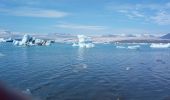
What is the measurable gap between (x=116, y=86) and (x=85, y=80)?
16.1 ft

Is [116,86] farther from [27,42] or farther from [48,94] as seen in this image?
[27,42]

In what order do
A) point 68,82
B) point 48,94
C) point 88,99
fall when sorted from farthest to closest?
point 68,82
point 48,94
point 88,99

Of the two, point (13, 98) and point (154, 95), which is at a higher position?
point (13, 98)

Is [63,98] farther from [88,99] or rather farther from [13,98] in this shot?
[13,98]

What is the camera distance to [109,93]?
23828 millimetres

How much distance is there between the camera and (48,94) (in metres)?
23.1

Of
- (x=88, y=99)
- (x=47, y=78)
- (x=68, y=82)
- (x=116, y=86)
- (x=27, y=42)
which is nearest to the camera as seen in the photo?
(x=88, y=99)

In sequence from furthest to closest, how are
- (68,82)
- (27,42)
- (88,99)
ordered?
(27,42), (68,82), (88,99)

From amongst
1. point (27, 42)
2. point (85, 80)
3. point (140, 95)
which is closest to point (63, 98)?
point (140, 95)

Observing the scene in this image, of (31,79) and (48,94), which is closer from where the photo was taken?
(48,94)

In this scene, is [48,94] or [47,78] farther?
[47,78]

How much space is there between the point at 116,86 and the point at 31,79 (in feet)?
31.2

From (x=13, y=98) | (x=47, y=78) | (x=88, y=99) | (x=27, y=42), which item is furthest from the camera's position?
(x=27, y=42)

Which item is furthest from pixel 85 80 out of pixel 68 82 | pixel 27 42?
pixel 27 42
